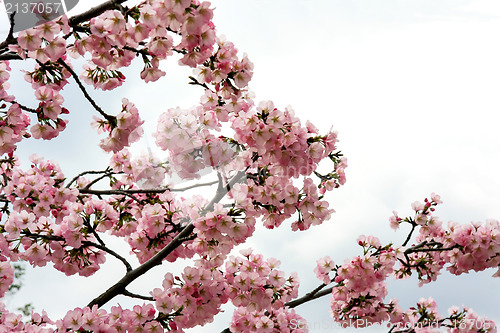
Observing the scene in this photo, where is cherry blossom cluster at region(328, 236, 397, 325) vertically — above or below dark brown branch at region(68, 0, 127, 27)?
below

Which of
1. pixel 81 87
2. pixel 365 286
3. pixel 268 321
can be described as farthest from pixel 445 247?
pixel 81 87

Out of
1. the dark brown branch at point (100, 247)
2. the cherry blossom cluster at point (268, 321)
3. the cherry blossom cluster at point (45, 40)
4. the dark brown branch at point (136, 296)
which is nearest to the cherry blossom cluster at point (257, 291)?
the cherry blossom cluster at point (268, 321)

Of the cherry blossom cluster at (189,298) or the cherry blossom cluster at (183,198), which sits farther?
the cherry blossom cluster at (189,298)

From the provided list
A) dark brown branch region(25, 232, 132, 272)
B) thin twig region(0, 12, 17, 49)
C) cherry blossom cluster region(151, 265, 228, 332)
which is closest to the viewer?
thin twig region(0, 12, 17, 49)

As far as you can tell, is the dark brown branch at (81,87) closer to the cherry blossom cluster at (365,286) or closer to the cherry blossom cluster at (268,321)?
the cherry blossom cluster at (268,321)

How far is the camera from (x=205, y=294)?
4.27m

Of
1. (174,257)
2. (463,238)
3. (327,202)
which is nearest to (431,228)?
(463,238)

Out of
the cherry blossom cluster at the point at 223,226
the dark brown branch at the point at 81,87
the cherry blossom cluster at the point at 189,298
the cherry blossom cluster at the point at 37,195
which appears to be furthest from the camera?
the cherry blossom cluster at the point at 37,195

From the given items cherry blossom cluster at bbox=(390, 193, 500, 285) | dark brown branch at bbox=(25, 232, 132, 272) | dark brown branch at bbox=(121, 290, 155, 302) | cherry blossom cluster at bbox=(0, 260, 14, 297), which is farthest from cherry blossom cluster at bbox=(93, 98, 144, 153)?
cherry blossom cluster at bbox=(390, 193, 500, 285)

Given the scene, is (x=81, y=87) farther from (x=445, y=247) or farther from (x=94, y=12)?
(x=445, y=247)

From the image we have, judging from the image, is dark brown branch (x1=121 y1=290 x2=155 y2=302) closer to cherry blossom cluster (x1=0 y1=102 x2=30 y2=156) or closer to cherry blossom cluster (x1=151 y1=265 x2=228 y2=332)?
cherry blossom cluster (x1=151 y1=265 x2=228 y2=332)

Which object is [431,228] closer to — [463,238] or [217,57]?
[463,238]

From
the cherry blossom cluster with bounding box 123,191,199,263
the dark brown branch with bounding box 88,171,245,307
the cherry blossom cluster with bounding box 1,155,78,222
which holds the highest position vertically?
the cherry blossom cluster with bounding box 1,155,78,222

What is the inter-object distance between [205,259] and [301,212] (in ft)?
3.26
